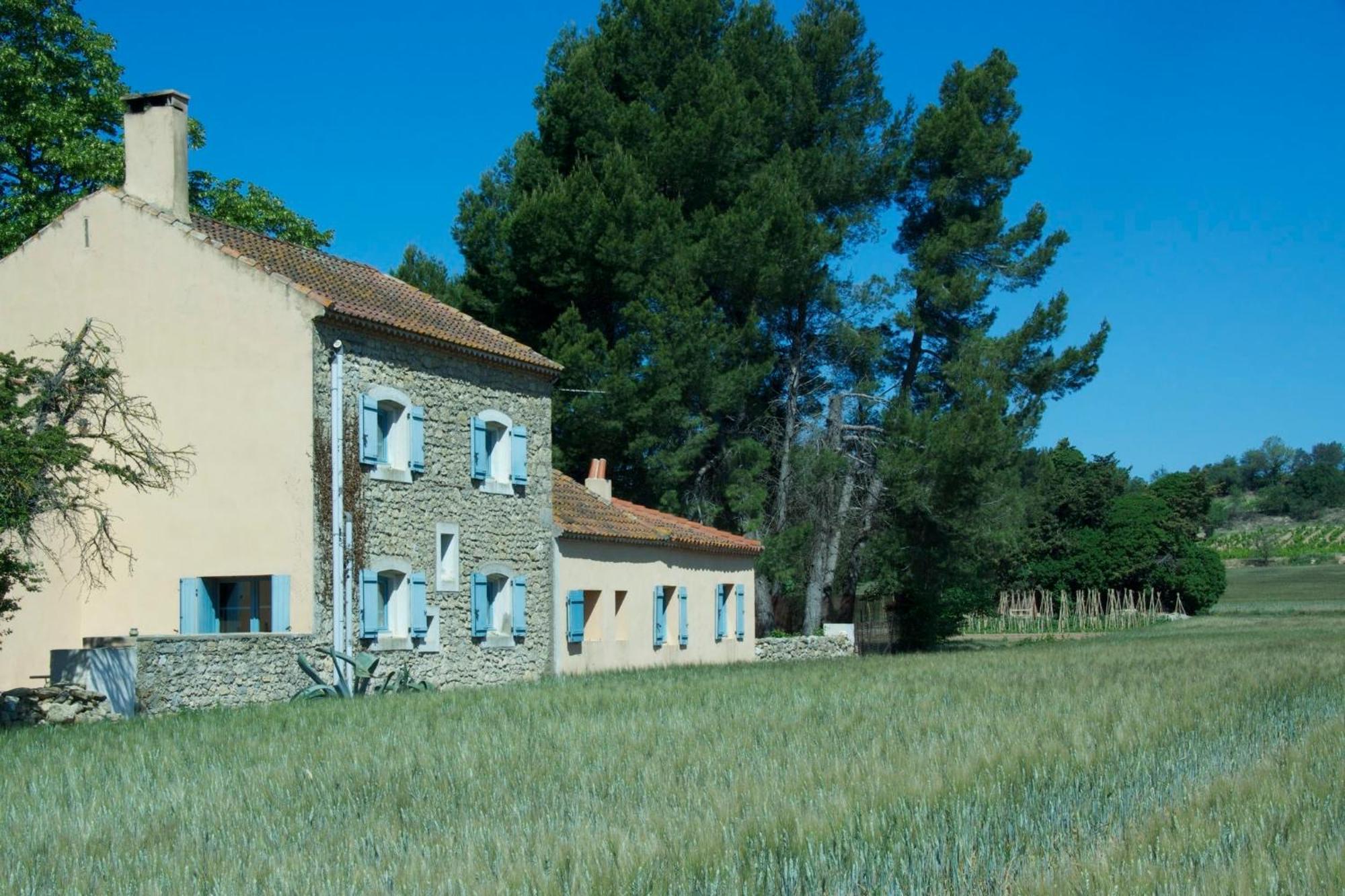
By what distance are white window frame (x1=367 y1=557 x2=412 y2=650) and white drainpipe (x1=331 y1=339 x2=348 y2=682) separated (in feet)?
3.70

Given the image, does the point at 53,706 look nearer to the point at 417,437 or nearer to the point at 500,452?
the point at 417,437

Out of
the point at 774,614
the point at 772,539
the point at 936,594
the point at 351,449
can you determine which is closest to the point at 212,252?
the point at 351,449

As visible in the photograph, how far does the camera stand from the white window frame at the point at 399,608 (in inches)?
891

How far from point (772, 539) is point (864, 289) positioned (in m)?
7.43

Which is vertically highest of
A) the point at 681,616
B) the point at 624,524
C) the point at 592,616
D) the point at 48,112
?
the point at 48,112

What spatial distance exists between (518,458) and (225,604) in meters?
6.32

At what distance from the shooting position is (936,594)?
41.2 metres

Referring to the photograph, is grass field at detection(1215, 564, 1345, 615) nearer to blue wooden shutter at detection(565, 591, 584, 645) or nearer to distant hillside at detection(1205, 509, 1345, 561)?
distant hillside at detection(1205, 509, 1345, 561)

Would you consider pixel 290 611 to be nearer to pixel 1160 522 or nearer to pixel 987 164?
pixel 987 164

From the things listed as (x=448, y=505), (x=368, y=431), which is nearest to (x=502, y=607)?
(x=448, y=505)

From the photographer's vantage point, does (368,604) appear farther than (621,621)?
No

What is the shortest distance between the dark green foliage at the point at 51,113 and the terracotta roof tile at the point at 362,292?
568 centimetres

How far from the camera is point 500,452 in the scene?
25891 millimetres

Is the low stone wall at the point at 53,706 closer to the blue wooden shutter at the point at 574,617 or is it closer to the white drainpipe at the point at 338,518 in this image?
the white drainpipe at the point at 338,518
